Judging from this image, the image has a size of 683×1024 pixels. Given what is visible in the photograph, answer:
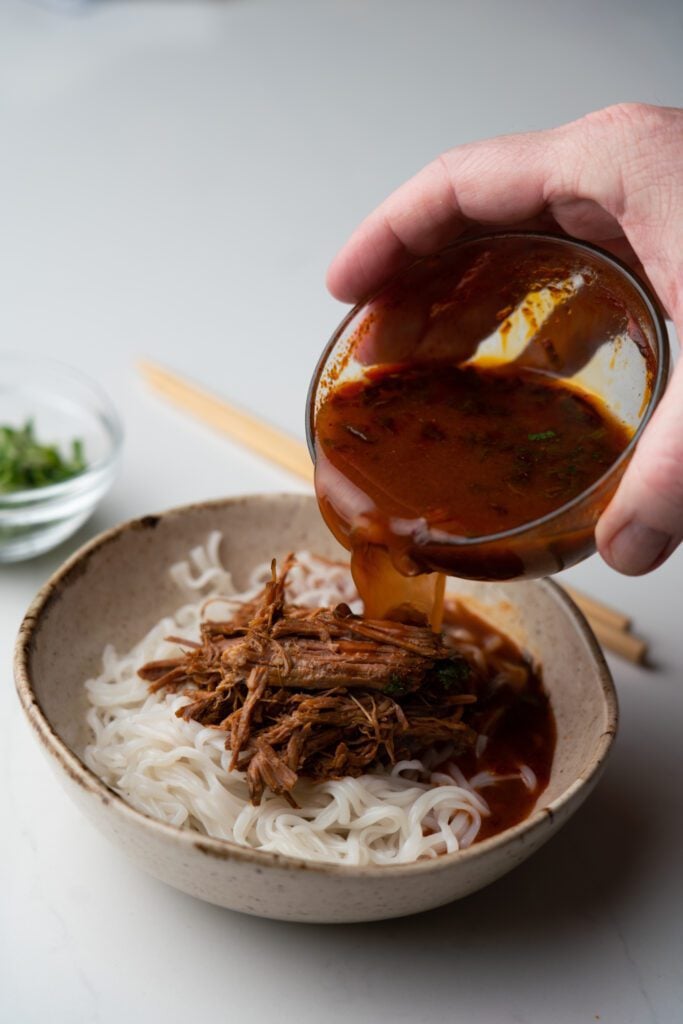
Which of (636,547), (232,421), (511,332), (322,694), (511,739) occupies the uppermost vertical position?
(511,332)

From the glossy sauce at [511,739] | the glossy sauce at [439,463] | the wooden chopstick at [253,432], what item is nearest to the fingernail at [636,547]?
the glossy sauce at [439,463]

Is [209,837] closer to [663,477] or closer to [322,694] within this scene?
[322,694]

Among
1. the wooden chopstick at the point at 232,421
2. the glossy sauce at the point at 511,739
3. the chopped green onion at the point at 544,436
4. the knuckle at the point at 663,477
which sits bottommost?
the glossy sauce at the point at 511,739

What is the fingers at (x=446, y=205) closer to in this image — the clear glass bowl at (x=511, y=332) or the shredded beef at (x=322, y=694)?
the clear glass bowl at (x=511, y=332)

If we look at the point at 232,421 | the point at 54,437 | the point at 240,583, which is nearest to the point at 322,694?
the point at 240,583

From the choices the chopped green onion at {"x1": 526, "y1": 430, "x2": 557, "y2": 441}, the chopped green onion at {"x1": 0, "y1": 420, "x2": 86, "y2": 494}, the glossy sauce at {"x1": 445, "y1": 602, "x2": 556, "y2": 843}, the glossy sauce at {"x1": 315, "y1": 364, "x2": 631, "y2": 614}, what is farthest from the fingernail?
the chopped green onion at {"x1": 0, "y1": 420, "x2": 86, "y2": 494}

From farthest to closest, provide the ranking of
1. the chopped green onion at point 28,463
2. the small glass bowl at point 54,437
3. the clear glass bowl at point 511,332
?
the chopped green onion at point 28,463 < the small glass bowl at point 54,437 < the clear glass bowl at point 511,332

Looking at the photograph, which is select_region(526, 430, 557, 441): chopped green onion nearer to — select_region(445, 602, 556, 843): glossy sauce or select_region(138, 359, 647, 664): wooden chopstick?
select_region(445, 602, 556, 843): glossy sauce
